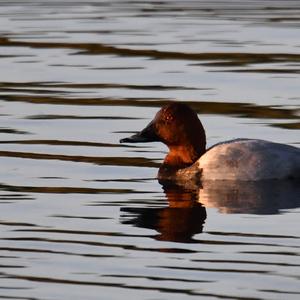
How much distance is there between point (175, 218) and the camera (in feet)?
36.1

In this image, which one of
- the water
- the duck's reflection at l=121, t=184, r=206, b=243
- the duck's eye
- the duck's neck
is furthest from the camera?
the duck's eye

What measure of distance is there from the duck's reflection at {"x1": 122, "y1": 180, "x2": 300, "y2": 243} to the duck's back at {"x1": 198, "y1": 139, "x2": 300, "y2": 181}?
0.08m

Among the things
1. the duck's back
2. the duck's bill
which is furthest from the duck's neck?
the duck's back

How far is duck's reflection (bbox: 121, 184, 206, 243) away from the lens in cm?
1033

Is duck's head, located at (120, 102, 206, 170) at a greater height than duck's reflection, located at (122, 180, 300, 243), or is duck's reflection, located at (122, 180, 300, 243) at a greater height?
duck's head, located at (120, 102, 206, 170)

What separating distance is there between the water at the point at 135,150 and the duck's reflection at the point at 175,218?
0.07 ft

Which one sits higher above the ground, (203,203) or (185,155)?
(185,155)

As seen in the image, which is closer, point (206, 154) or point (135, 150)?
point (206, 154)

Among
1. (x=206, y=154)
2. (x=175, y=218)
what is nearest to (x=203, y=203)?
(x=175, y=218)

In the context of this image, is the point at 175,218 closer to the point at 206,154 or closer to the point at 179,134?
the point at 206,154

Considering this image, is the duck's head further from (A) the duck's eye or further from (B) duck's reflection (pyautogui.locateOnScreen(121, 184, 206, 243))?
(B) duck's reflection (pyautogui.locateOnScreen(121, 184, 206, 243))

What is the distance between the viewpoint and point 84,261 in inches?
365

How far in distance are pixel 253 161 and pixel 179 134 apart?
3.53 ft

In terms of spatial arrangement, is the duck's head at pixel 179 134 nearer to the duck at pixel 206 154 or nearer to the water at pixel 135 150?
the duck at pixel 206 154
